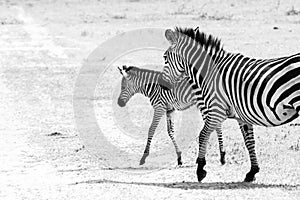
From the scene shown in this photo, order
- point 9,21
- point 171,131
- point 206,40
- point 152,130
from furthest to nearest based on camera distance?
point 9,21
point 171,131
point 152,130
point 206,40

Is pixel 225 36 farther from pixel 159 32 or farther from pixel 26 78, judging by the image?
pixel 26 78

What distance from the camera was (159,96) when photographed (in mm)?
9508

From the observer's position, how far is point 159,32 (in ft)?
87.6

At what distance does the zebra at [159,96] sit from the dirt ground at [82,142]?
1.20ft

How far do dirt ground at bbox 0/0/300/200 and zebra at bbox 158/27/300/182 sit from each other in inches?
22.6

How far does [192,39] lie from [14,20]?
29.5 m

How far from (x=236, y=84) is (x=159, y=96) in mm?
1777

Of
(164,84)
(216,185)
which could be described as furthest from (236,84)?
(164,84)

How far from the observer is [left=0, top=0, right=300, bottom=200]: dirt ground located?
7.86m

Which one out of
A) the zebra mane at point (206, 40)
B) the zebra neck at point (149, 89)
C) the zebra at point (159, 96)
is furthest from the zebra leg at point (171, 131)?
the zebra mane at point (206, 40)

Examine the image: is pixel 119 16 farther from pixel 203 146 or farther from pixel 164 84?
pixel 203 146

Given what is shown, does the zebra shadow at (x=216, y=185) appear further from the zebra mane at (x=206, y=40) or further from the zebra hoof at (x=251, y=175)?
the zebra mane at (x=206, y=40)

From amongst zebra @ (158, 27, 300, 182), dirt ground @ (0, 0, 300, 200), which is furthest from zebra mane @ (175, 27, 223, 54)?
dirt ground @ (0, 0, 300, 200)

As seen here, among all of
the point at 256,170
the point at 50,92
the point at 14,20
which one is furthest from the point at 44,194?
the point at 14,20
